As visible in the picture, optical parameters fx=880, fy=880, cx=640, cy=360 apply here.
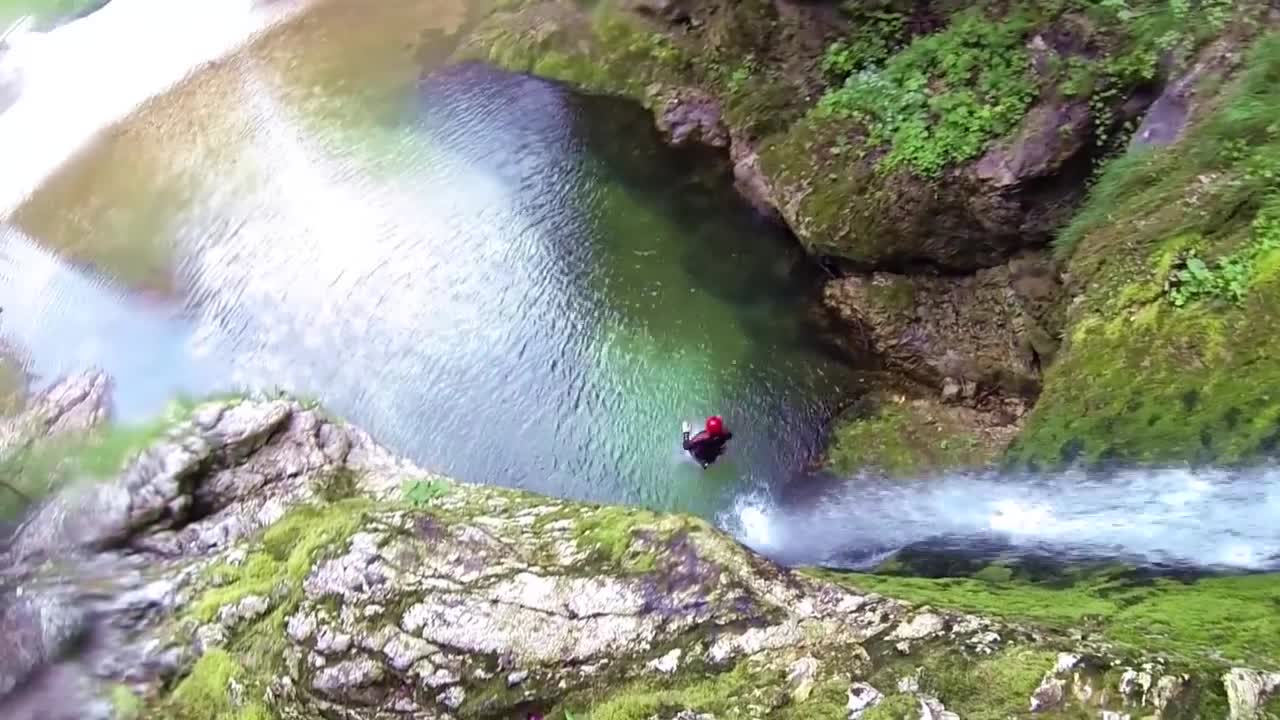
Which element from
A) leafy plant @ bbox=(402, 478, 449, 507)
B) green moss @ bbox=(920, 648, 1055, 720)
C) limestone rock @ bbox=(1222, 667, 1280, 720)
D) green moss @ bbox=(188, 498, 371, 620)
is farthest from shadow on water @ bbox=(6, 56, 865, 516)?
limestone rock @ bbox=(1222, 667, 1280, 720)

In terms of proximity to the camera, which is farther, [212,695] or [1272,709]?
[212,695]

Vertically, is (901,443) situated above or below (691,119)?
below

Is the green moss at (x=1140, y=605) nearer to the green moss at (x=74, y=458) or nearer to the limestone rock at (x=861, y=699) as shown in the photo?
the limestone rock at (x=861, y=699)

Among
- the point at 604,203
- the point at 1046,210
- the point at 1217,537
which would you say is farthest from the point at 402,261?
the point at 1217,537

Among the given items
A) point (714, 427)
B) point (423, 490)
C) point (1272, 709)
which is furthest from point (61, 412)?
point (1272, 709)

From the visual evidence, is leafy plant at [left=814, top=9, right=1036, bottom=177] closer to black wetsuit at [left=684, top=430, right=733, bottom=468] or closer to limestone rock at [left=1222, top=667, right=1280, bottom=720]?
black wetsuit at [left=684, top=430, right=733, bottom=468]

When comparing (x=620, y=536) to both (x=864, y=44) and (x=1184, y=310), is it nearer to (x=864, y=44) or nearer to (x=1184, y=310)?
(x=1184, y=310)

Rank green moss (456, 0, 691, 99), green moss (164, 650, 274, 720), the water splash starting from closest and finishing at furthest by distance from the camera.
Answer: green moss (164, 650, 274, 720) < the water splash < green moss (456, 0, 691, 99)

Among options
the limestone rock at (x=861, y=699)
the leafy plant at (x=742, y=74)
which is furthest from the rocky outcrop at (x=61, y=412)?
the leafy plant at (x=742, y=74)
